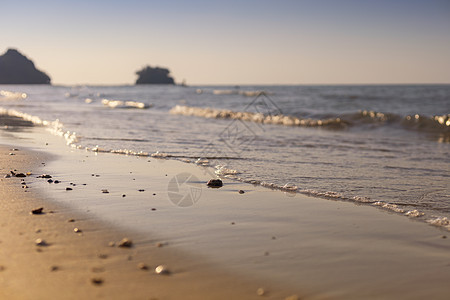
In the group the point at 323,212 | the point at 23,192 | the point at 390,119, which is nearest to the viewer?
the point at 323,212

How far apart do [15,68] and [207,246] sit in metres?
155

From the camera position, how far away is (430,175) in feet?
23.4

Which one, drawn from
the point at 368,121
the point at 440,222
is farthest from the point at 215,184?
the point at 368,121

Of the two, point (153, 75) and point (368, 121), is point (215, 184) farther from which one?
point (153, 75)

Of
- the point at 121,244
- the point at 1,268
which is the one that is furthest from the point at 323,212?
the point at 1,268

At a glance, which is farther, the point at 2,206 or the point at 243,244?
the point at 2,206

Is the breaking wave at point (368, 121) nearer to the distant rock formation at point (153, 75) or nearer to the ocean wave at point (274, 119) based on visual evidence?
the ocean wave at point (274, 119)

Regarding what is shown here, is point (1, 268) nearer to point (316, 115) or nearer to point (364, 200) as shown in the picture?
point (364, 200)

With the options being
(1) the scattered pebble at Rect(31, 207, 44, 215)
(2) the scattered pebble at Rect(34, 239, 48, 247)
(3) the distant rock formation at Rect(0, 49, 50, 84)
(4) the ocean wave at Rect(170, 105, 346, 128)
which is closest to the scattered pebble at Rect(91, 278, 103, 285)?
(2) the scattered pebble at Rect(34, 239, 48, 247)

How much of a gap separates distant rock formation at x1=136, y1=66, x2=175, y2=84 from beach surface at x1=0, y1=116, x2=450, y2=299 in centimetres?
15324

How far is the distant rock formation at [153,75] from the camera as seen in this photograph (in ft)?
508

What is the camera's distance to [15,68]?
462 ft

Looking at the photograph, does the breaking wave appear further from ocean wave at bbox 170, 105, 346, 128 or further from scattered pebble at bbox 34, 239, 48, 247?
scattered pebble at bbox 34, 239, 48, 247

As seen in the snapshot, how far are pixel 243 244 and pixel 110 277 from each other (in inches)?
45.5
